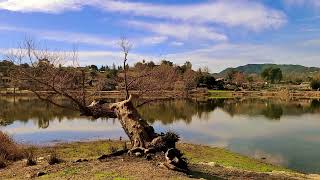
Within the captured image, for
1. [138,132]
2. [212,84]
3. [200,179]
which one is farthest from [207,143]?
[212,84]

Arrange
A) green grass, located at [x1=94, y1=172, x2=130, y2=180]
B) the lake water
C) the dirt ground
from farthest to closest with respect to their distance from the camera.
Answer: the lake water, the dirt ground, green grass, located at [x1=94, y1=172, x2=130, y2=180]

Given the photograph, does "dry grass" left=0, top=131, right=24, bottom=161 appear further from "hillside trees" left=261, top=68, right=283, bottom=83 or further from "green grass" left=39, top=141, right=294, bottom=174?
"hillside trees" left=261, top=68, right=283, bottom=83

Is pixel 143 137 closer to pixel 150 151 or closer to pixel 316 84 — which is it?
pixel 150 151

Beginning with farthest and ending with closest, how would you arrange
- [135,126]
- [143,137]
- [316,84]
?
[316,84] < [135,126] < [143,137]

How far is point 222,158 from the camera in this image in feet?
87.4

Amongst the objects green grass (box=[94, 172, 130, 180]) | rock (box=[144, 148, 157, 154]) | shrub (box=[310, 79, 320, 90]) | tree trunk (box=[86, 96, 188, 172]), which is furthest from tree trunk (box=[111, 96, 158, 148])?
shrub (box=[310, 79, 320, 90])

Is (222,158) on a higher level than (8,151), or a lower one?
lower

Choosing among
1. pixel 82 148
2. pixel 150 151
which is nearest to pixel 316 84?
pixel 82 148

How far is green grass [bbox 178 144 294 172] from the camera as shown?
23.6 metres

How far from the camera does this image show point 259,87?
14762 cm

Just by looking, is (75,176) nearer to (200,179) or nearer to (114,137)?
(200,179)

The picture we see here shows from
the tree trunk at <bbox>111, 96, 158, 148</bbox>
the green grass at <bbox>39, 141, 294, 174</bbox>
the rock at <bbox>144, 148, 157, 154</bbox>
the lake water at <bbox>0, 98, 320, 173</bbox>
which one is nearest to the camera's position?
the rock at <bbox>144, 148, 157, 154</bbox>

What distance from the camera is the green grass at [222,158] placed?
77.6 ft

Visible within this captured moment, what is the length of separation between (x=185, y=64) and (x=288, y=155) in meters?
127
